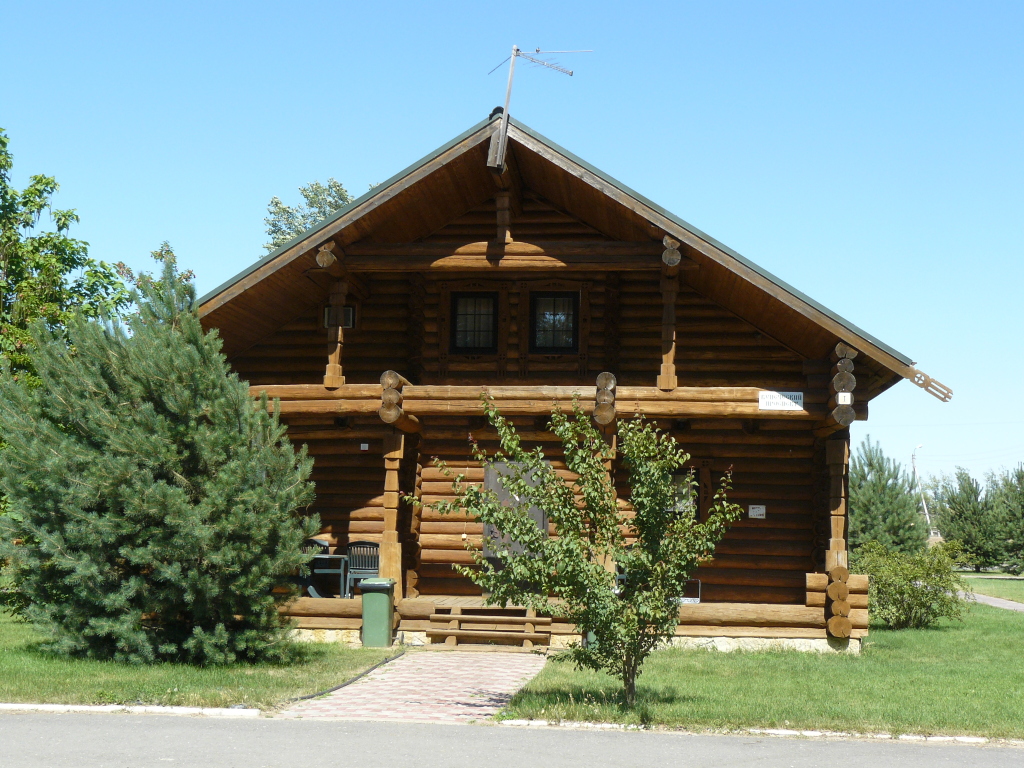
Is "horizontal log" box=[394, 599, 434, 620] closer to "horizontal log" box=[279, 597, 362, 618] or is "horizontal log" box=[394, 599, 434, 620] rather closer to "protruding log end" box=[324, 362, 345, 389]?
"horizontal log" box=[279, 597, 362, 618]

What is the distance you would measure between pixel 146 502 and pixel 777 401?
9620 millimetres

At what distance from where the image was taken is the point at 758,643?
54.2 feet

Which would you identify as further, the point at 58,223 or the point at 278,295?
the point at 58,223

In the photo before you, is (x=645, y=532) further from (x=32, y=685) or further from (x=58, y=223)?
(x=58, y=223)

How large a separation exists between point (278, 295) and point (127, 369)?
5.17 meters

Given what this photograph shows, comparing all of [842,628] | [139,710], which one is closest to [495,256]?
[842,628]

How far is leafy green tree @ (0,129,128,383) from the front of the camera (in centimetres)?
2383

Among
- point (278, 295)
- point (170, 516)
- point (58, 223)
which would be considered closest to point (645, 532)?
point (170, 516)

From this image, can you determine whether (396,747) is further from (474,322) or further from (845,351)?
(474,322)

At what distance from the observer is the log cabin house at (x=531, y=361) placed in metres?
16.5

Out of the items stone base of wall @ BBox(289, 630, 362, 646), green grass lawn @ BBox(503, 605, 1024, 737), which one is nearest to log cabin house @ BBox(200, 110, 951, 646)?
stone base of wall @ BBox(289, 630, 362, 646)

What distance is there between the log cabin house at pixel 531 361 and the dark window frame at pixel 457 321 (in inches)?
1.5

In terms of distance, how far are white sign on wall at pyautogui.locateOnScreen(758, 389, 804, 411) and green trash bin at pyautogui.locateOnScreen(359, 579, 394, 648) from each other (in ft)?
21.6

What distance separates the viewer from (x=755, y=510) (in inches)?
744
